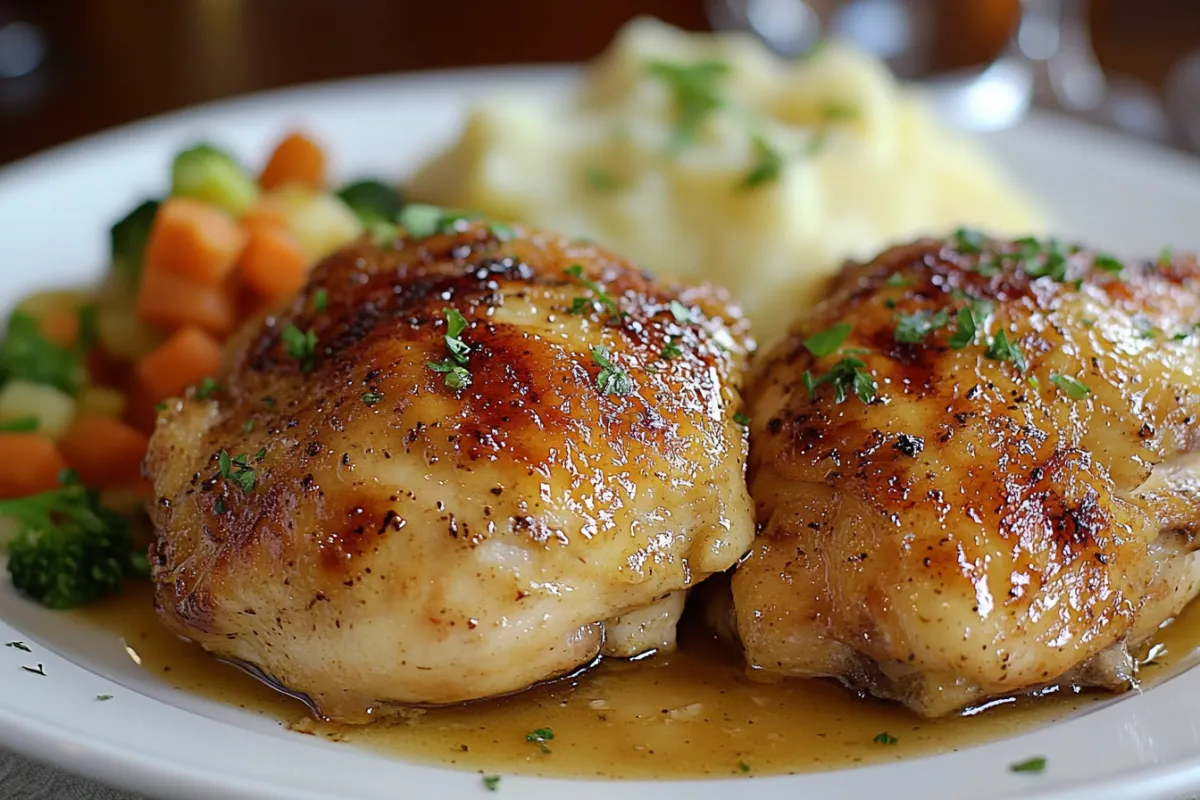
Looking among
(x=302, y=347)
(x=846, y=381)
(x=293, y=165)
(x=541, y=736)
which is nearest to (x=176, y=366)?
(x=302, y=347)

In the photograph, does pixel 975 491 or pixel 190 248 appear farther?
pixel 190 248

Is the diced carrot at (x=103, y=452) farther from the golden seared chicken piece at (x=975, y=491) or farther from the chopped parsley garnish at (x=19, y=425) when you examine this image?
the golden seared chicken piece at (x=975, y=491)

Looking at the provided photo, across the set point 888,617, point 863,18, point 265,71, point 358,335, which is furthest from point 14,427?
point 863,18

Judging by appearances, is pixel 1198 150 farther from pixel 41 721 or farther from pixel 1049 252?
pixel 41 721

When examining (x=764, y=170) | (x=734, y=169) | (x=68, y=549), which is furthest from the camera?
(x=734, y=169)

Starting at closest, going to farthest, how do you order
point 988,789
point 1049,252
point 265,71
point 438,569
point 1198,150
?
point 988,789
point 438,569
point 1049,252
point 1198,150
point 265,71

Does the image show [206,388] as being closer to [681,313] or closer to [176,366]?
[176,366]

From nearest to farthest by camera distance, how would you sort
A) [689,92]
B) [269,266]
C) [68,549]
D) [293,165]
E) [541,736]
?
[541,736], [68,549], [269,266], [689,92], [293,165]

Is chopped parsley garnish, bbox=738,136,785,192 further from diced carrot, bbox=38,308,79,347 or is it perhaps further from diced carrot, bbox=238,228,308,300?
diced carrot, bbox=38,308,79,347
